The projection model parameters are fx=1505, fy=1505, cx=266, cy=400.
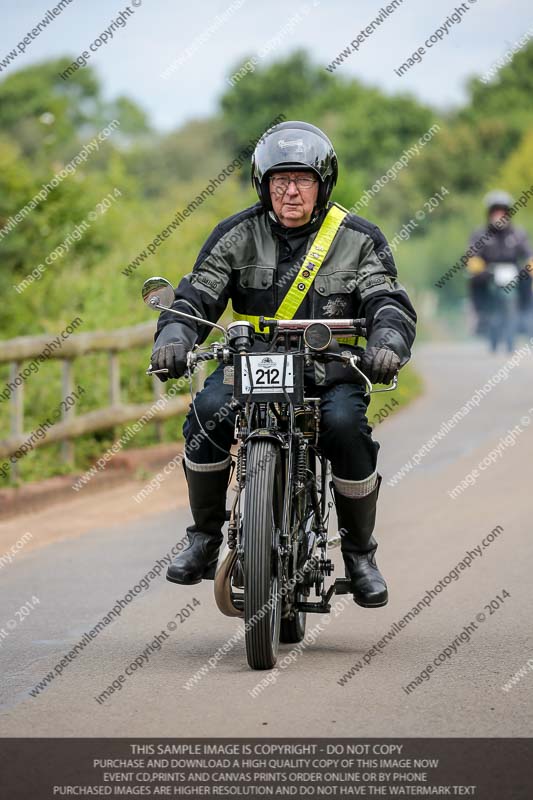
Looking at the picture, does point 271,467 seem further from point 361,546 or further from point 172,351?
point 361,546

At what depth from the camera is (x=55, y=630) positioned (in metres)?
7.21

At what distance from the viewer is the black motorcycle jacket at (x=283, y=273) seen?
6406 millimetres

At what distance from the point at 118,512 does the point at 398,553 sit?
288 cm

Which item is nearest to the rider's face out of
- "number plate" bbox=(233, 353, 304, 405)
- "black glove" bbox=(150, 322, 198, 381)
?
"black glove" bbox=(150, 322, 198, 381)

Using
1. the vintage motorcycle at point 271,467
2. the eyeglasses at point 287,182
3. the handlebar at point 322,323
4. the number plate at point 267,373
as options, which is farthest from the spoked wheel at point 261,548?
the eyeglasses at point 287,182

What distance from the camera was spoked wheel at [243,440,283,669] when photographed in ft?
18.7

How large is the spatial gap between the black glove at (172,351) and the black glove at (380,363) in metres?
0.73

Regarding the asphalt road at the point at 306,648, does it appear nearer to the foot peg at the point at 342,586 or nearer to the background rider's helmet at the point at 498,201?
the foot peg at the point at 342,586

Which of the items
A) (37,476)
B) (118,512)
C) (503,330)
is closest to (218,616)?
(118,512)
